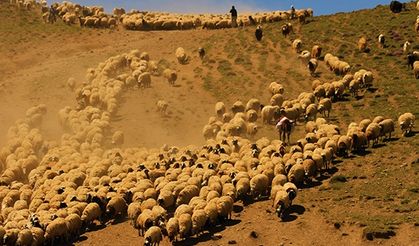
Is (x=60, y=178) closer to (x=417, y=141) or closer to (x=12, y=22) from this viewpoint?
(x=417, y=141)

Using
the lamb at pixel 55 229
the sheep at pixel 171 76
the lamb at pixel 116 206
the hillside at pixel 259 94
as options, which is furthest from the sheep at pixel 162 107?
the lamb at pixel 55 229

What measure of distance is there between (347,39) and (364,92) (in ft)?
39.1

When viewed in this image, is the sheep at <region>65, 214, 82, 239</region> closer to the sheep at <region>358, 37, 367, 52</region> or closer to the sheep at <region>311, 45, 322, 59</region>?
the sheep at <region>311, 45, 322, 59</region>

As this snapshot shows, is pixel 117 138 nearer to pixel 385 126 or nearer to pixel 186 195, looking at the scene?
pixel 186 195

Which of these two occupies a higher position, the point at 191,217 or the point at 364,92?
the point at 364,92

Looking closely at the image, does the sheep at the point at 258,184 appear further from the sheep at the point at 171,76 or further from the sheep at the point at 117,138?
the sheep at the point at 171,76

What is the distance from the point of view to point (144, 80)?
47125mm

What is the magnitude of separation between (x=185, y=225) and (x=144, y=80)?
24.9 metres

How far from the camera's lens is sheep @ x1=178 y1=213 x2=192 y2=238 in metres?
23.8

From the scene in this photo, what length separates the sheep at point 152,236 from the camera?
918 inches

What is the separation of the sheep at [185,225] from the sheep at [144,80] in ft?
79.7

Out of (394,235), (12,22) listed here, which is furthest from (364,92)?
(12,22)

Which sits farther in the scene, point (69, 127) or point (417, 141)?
point (69, 127)

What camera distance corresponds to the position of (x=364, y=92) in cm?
Result: 4134
